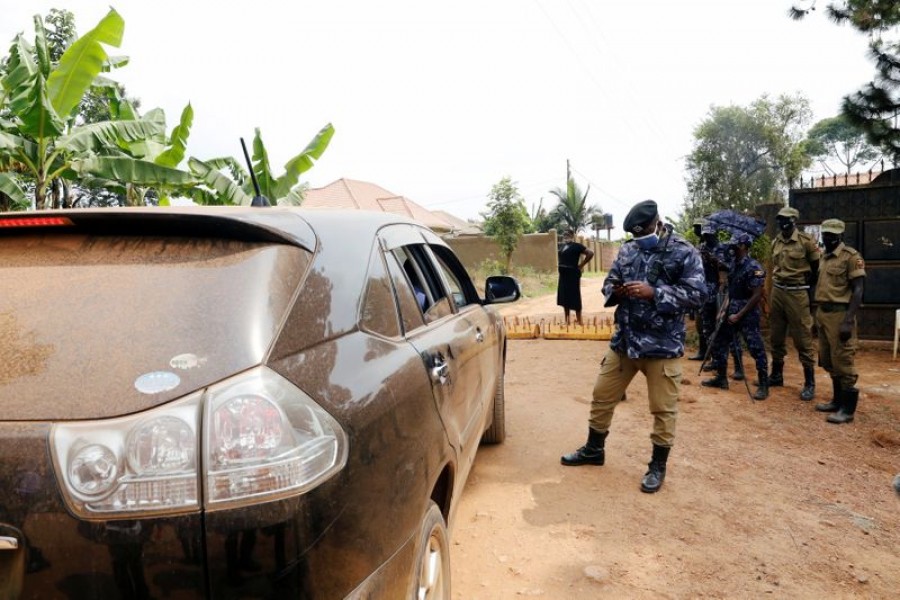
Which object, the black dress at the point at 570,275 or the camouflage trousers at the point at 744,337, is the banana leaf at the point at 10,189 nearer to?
the black dress at the point at 570,275

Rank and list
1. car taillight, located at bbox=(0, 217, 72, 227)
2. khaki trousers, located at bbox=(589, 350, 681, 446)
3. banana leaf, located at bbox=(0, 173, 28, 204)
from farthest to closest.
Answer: banana leaf, located at bbox=(0, 173, 28, 204), khaki trousers, located at bbox=(589, 350, 681, 446), car taillight, located at bbox=(0, 217, 72, 227)

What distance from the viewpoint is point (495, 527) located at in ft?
10.4

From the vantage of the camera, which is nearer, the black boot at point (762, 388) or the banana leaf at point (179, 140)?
the black boot at point (762, 388)

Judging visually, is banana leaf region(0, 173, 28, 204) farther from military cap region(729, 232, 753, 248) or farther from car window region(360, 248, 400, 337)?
military cap region(729, 232, 753, 248)

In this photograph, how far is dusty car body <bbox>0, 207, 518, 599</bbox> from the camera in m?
1.01

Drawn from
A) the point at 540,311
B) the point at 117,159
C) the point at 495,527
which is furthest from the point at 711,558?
Result: the point at 540,311

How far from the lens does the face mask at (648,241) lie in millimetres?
3705

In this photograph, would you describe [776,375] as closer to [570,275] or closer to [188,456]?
[570,275]

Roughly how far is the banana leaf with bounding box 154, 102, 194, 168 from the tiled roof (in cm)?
1443

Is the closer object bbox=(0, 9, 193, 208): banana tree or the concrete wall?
bbox=(0, 9, 193, 208): banana tree

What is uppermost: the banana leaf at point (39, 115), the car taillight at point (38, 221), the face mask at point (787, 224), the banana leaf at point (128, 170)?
the banana leaf at point (39, 115)

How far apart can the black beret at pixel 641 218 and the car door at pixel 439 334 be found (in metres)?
1.48

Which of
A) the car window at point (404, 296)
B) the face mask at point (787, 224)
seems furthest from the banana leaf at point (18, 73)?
the face mask at point (787, 224)

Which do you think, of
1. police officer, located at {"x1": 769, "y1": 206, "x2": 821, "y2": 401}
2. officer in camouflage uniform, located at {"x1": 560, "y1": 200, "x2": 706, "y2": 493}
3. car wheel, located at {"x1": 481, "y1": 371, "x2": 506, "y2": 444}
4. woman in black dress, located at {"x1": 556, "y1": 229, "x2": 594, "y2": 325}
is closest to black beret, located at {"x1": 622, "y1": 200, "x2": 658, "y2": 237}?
officer in camouflage uniform, located at {"x1": 560, "y1": 200, "x2": 706, "y2": 493}
